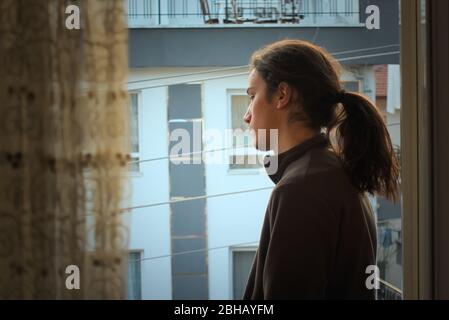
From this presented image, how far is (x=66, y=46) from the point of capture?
1.20 meters

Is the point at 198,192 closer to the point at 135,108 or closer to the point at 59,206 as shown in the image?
the point at 135,108

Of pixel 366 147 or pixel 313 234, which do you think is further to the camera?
pixel 366 147

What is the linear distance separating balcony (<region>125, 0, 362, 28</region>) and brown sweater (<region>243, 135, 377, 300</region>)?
1.34ft

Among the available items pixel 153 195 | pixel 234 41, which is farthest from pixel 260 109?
pixel 153 195

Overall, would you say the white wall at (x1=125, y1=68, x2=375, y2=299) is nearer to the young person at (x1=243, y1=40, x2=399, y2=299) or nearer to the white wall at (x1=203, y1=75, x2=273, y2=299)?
the white wall at (x1=203, y1=75, x2=273, y2=299)

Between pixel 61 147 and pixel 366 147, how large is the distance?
697 millimetres

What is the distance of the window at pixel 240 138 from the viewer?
1517 mm

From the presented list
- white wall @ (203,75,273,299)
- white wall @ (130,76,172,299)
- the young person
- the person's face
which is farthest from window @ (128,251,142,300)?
the person's face

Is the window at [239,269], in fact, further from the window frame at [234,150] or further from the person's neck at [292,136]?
the person's neck at [292,136]

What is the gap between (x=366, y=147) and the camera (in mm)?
1262

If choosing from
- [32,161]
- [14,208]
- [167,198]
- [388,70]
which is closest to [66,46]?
[32,161]

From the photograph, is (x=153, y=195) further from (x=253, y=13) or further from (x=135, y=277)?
(x=253, y=13)

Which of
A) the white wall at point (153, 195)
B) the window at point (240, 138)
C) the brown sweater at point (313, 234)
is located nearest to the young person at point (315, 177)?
the brown sweater at point (313, 234)
